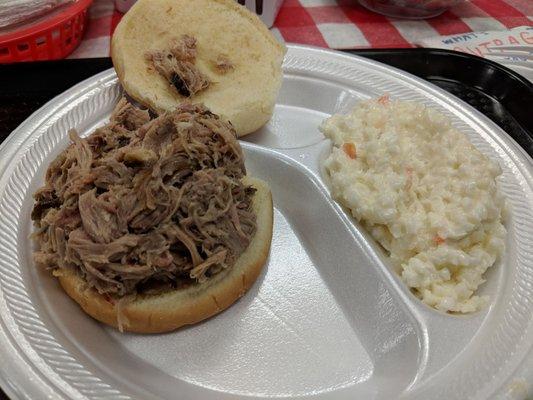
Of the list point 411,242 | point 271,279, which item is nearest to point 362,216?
point 411,242

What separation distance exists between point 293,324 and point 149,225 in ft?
1.79

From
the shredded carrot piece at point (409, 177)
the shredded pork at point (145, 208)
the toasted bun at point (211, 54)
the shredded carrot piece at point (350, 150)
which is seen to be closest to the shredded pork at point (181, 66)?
the toasted bun at point (211, 54)

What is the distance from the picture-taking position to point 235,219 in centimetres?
146

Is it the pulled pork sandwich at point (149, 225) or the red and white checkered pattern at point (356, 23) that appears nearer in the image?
the pulled pork sandwich at point (149, 225)

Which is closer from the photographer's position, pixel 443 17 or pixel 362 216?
pixel 362 216

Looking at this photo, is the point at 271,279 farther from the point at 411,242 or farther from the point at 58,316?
the point at 58,316

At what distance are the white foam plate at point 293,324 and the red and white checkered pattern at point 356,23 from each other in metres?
1.36

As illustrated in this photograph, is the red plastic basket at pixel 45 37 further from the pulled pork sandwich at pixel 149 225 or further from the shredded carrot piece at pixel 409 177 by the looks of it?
the shredded carrot piece at pixel 409 177

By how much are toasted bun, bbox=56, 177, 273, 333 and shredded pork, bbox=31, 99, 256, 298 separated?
0.03 m

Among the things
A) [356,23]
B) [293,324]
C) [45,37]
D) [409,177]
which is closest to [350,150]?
[409,177]

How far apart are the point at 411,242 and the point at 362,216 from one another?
179 millimetres

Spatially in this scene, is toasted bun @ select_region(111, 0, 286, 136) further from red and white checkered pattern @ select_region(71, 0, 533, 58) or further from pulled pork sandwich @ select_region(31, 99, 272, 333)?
red and white checkered pattern @ select_region(71, 0, 533, 58)

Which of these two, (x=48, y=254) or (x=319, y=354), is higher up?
(x=48, y=254)

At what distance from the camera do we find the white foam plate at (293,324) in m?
1.25
